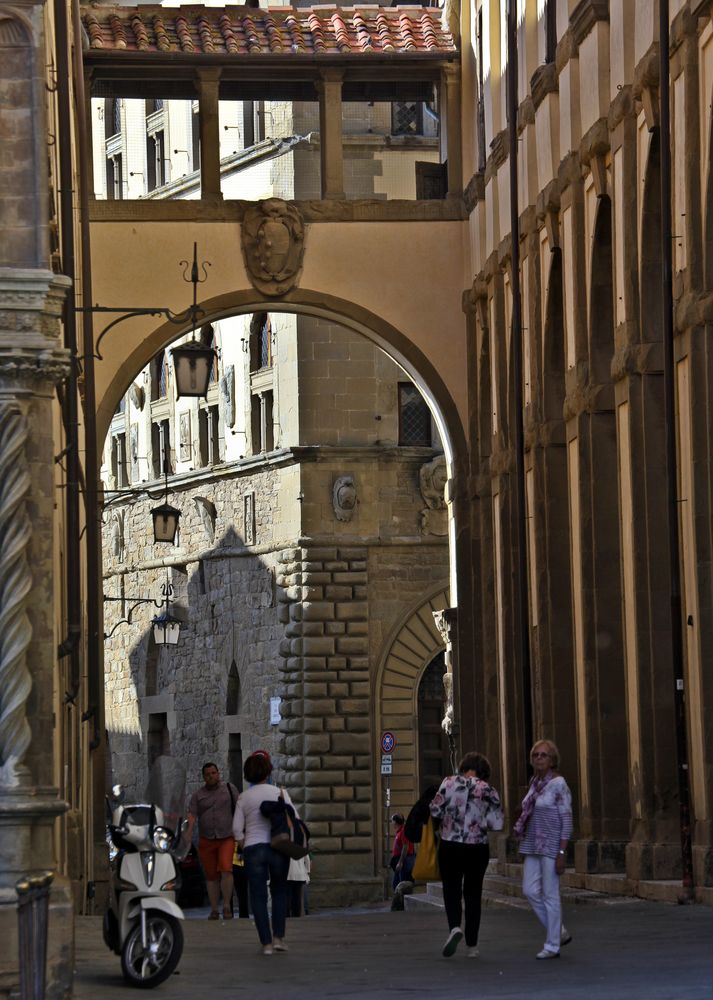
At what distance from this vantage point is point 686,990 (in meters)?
13.6

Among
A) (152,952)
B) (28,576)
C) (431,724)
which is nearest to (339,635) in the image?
(431,724)

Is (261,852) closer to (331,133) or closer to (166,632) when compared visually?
(331,133)

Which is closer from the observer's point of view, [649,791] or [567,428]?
[649,791]

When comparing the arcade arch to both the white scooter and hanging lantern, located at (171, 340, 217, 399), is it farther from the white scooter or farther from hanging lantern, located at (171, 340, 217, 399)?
the white scooter

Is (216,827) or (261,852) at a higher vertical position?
(216,827)

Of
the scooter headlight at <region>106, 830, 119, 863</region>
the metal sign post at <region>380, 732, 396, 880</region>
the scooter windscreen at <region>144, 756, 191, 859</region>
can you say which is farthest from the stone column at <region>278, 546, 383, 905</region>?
the scooter headlight at <region>106, 830, 119, 863</region>

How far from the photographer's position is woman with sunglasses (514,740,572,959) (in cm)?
1705

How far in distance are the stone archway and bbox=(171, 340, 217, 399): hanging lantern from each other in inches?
863

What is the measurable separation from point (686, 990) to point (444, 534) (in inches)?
1312

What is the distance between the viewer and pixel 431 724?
4778 centimetres

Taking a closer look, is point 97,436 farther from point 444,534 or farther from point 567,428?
point 444,534

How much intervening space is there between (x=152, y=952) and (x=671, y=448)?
26.5 ft

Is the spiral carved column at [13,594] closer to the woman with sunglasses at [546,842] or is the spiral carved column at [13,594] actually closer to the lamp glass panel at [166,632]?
the woman with sunglasses at [546,842]

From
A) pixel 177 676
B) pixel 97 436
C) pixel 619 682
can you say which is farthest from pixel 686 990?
pixel 177 676
